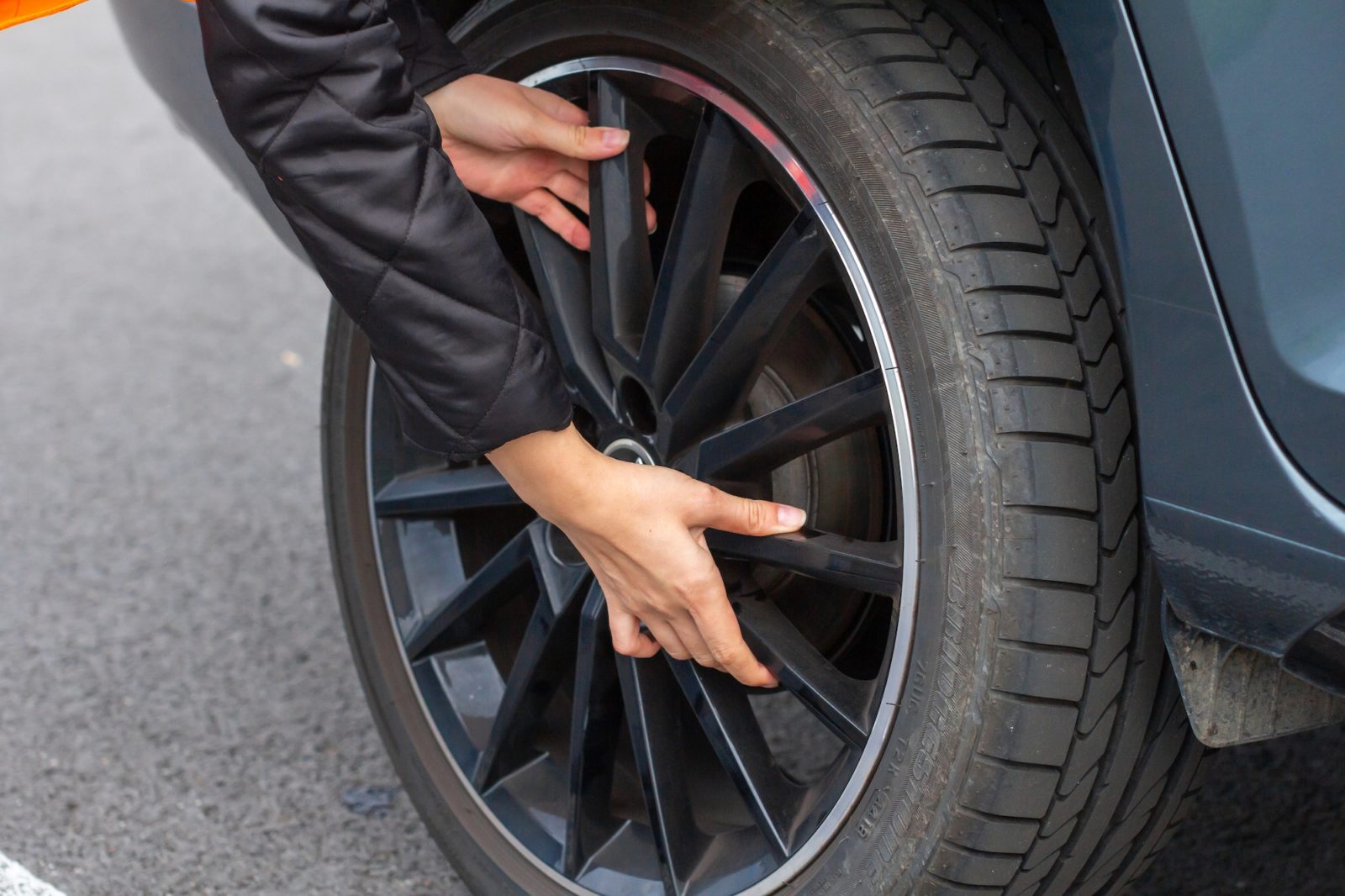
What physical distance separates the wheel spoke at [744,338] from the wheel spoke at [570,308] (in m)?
0.12

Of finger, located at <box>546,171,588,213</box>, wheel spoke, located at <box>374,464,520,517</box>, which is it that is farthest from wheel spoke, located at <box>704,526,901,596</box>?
finger, located at <box>546,171,588,213</box>

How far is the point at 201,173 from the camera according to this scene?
502 centimetres

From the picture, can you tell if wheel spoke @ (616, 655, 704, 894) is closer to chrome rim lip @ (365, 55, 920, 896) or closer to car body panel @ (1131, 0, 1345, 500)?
chrome rim lip @ (365, 55, 920, 896)

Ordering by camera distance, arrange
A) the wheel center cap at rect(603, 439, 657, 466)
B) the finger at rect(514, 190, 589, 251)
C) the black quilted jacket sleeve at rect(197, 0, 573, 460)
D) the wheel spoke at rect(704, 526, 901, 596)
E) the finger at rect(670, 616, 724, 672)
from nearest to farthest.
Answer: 1. the black quilted jacket sleeve at rect(197, 0, 573, 460)
2. the wheel spoke at rect(704, 526, 901, 596)
3. the finger at rect(670, 616, 724, 672)
4. the wheel center cap at rect(603, 439, 657, 466)
5. the finger at rect(514, 190, 589, 251)

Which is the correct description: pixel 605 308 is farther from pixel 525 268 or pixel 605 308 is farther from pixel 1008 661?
pixel 1008 661

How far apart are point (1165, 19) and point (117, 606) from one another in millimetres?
2248

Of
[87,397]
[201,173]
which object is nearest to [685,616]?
[87,397]

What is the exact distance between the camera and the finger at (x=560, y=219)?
163 cm

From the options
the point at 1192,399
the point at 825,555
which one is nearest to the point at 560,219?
the point at 825,555

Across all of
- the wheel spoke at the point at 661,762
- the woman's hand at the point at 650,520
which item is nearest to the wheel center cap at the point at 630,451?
the woman's hand at the point at 650,520

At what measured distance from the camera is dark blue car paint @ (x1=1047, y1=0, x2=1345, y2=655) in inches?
39.4

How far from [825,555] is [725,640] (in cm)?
14

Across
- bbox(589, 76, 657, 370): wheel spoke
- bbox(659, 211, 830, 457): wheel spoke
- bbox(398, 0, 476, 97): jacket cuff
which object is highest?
bbox(398, 0, 476, 97): jacket cuff

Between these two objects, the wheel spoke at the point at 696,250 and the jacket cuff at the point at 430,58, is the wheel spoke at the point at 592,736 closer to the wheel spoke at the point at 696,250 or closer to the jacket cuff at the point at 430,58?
the wheel spoke at the point at 696,250
